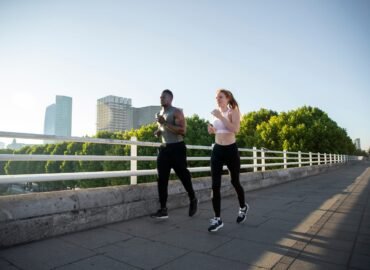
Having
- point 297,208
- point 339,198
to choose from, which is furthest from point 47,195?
point 339,198

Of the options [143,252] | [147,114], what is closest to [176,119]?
[143,252]

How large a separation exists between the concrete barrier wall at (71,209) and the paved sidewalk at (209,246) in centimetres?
14

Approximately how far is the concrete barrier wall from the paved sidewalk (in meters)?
0.14

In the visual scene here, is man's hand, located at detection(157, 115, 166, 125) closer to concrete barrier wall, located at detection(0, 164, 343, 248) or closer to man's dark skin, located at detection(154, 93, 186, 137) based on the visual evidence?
man's dark skin, located at detection(154, 93, 186, 137)

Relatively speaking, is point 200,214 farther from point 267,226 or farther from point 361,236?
point 361,236

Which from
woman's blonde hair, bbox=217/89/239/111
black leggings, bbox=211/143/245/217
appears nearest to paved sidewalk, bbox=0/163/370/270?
black leggings, bbox=211/143/245/217

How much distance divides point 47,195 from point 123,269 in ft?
5.24

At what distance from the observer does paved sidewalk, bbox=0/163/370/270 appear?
8.32 feet

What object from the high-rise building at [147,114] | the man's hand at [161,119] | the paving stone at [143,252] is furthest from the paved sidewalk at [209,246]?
the high-rise building at [147,114]

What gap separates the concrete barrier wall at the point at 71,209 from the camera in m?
3.01

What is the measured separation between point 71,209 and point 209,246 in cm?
184

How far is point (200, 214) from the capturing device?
4.76 m

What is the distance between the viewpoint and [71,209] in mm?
3541

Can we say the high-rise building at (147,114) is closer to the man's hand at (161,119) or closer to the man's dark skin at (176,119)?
the man's dark skin at (176,119)
